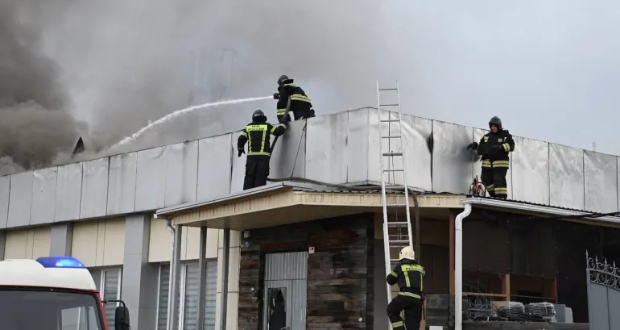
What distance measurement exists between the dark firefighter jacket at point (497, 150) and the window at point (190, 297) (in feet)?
19.4

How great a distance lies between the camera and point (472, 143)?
14.7 m

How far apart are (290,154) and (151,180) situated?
4.49 metres

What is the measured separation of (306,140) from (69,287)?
23.5 feet

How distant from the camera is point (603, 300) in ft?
31.2

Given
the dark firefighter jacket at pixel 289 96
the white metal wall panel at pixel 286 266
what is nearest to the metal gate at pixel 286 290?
the white metal wall panel at pixel 286 266

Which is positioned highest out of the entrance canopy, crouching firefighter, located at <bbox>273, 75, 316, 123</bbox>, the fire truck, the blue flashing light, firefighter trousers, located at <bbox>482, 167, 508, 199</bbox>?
crouching firefighter, located at <bbox>273, 75, 316, 123</bbox>

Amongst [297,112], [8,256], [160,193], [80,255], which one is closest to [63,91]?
[8,256]

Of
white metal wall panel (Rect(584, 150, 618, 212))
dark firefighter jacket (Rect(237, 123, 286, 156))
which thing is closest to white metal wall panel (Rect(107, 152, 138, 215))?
dark firefighter jacket (Rect(237, 123, 286, 156))

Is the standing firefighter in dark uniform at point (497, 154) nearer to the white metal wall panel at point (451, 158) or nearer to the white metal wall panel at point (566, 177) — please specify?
the white metal wall panel at point (451, 158)

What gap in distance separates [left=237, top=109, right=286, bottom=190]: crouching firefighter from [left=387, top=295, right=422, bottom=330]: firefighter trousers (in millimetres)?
4120

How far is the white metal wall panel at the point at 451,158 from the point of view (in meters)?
14.3

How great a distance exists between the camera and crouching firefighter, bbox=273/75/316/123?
49.5ft

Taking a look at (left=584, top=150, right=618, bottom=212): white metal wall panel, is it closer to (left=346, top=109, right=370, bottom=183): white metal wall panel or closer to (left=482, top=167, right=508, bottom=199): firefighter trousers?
(left=482, top=167, right=508, bottom=199): firefighter trousers

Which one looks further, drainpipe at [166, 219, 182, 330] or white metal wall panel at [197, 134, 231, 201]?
white metal wall panel at [197, 134, 231, 201]
